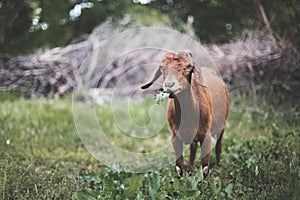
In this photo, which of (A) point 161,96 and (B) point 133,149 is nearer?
(A) point 161,96

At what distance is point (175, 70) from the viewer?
2234mm

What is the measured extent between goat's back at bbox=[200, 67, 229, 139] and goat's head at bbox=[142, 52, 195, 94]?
43cm

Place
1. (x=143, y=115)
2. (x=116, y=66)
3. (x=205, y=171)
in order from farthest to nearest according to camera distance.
A: (x=116, y=66), (x=143, y=115), (x=205, y=171)

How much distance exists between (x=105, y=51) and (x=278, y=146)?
122 inches

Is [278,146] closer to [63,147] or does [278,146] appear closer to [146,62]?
[63,147]

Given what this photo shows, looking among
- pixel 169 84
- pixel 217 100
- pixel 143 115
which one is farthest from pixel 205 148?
pixel 143 115

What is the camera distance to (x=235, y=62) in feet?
15.9

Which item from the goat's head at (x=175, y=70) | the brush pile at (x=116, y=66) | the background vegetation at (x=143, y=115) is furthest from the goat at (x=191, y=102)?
the brush pile at (x=116, y=66)

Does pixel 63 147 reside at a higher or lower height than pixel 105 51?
lower

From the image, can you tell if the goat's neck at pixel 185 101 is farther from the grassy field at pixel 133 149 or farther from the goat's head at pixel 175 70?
the grassy field at pixel 133 149

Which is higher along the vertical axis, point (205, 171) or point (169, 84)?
point (169, 84)

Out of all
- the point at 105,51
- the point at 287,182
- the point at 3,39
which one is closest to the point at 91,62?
the point at 105,51

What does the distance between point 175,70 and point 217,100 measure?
1.87 feet

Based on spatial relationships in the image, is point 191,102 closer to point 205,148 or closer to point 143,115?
point 205,148
